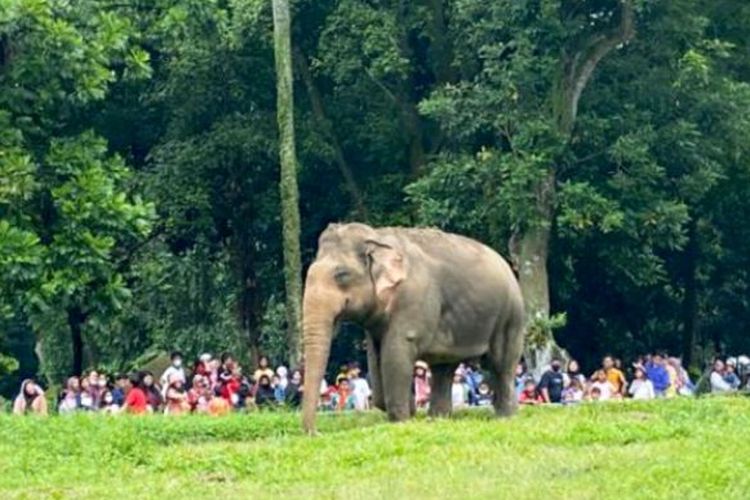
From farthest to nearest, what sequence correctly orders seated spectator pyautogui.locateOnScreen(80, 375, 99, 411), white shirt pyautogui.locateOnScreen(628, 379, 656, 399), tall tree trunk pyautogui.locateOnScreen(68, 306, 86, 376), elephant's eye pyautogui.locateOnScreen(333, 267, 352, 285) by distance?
tall tree trunk pyautogui.locateOnScreen(68, 306, 86, 376) → white shirt pyautogui.locateOnScreen(628, 379, 656, 399) → seated spectator pyautogui.locateOnScreen(80, 375, 99, 411) → elephant's eye pyautogui.locateOnScreen(333, 267, 352, 285)

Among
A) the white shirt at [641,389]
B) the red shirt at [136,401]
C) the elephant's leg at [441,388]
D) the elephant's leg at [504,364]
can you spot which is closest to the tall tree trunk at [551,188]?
the white shirt at [641,389]

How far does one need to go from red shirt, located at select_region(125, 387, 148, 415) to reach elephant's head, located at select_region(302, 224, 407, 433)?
6.73 metres

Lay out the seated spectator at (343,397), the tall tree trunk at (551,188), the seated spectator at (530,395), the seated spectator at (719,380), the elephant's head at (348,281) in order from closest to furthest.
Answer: the elephant's head at (348,281), the seated spectator at (530,395), the seated spectator at (343,397), the seated spectator at (719,380), the tall tree trunk at (551,188)

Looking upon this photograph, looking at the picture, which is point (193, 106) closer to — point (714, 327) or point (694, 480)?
point (714, 327)

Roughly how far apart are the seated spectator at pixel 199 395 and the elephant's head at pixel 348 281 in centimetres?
639

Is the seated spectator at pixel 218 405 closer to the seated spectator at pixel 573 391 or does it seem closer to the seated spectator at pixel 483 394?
the seated spectator at pixel 483 394

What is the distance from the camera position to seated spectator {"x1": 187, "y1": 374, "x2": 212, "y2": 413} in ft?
95.8

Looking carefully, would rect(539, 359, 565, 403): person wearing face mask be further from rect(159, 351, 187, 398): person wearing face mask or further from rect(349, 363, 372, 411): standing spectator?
rect(159, 351, 187, 398): person wearing face mask

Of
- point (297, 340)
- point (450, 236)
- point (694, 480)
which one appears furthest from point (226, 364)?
point (694, 480)

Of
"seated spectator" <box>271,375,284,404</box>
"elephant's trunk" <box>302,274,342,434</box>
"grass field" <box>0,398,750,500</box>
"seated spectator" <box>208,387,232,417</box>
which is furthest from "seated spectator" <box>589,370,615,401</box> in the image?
"elephant's trunk" <box>302,274,342,434</box>

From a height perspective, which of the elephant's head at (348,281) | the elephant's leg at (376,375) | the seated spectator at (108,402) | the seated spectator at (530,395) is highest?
the elephant's head at (348,281)

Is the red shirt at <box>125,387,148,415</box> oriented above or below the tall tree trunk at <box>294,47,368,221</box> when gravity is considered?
below

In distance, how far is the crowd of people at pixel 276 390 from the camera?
29250mm

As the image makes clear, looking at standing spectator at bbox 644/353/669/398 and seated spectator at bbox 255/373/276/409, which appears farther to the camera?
standing spectator at bbox 644/353/669/398
